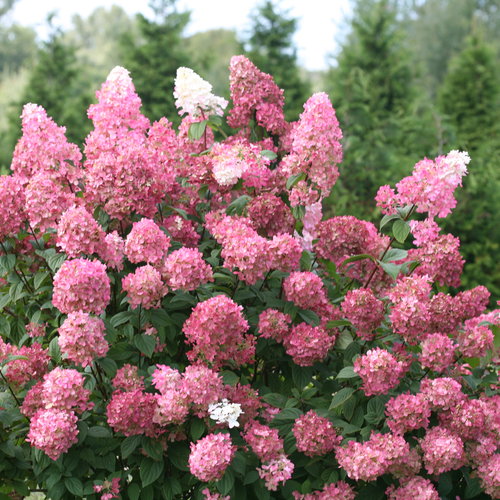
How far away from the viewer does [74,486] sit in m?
2.77

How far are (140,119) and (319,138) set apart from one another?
3.51 feet

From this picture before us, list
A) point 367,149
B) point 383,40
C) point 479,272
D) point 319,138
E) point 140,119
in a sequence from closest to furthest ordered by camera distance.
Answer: point 319,138
point 140,119
point 479,272
point 367,149
point 383,40

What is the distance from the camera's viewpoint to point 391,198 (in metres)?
3.23

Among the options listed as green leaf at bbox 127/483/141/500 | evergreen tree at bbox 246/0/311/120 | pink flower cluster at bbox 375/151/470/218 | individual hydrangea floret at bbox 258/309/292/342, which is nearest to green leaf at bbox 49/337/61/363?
green leaf at bbox 127/483/141/500

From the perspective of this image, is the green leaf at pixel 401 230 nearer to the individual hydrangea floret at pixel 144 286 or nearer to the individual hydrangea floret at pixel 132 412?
the individual hydrangea floret at pixel 144 286

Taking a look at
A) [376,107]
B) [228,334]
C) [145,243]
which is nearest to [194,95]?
[145,243]

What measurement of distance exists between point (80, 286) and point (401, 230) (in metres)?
1.44

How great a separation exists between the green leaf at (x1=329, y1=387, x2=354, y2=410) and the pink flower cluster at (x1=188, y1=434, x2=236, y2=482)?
54 cm

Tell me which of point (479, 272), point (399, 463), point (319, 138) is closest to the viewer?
point (399, 463)

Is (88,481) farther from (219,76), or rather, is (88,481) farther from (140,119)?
(219,76)

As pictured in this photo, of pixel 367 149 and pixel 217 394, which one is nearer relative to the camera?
pixel 217 394

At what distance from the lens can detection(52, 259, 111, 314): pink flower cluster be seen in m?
2.61

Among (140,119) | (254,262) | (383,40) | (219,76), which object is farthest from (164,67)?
(219,76)

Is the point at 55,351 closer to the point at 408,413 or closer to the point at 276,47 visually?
the point at 408,413
